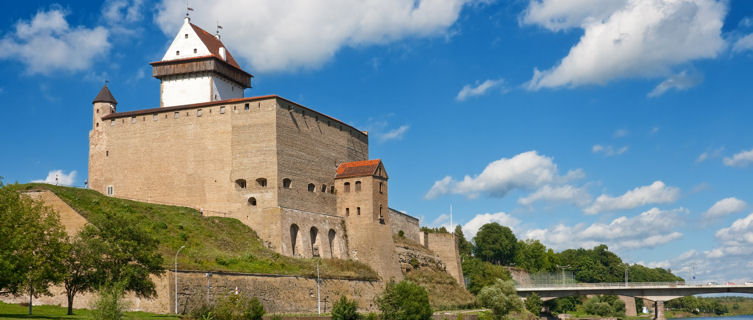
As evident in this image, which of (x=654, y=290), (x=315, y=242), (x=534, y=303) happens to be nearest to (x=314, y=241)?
(x=315, y=242)

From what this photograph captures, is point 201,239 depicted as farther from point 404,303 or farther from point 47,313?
point 47,313

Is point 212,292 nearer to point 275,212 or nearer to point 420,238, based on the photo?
point 275,212

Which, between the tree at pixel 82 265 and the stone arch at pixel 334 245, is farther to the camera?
the stone arch at pixel 334 245

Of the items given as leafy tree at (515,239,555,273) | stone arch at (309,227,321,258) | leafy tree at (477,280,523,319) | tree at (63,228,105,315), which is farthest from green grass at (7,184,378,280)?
leafy tree at (515,239,555,273)

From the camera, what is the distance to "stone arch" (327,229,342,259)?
6319 cm

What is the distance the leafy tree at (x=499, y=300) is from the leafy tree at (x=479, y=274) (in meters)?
3.30


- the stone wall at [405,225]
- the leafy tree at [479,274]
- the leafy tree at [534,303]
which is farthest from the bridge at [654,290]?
the stone wall at [405,225]

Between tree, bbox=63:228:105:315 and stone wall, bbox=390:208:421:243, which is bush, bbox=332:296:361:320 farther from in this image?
stone wall, bbox=390:208:421:243

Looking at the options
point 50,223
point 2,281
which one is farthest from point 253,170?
Result: point 2,281

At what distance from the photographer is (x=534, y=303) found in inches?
3393

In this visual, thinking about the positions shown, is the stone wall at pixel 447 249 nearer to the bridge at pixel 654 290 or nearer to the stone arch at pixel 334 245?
the bridge at pixel 654 290

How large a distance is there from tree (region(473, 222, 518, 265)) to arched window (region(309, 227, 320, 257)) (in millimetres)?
51745

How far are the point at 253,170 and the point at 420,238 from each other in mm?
23518

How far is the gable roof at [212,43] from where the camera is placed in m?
67.2
